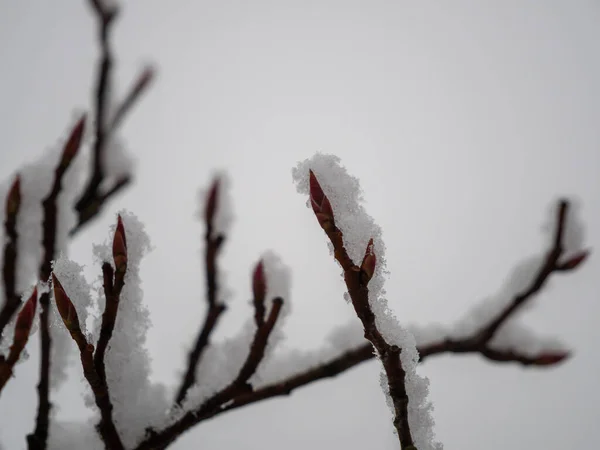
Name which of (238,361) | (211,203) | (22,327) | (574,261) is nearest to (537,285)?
(574,261)

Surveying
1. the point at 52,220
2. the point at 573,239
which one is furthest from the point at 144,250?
the point at 573,239

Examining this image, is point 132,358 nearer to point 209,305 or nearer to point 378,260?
point 209,305

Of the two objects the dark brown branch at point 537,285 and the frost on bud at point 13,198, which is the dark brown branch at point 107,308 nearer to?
the frost on bud at point 13,198

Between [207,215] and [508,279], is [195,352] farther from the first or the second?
[508,279]

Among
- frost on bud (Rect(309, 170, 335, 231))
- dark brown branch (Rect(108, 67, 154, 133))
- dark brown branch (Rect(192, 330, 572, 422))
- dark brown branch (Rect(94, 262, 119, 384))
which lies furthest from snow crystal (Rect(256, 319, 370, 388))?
dark brown branch (Rect(108, 67, 154, 133))

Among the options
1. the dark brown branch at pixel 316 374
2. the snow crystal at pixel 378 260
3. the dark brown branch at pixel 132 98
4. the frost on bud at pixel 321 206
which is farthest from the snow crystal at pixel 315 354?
the dark brown branch at pixel 132 98

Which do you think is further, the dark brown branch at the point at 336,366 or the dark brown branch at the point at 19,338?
the dark brown branch at the point at 336,366
